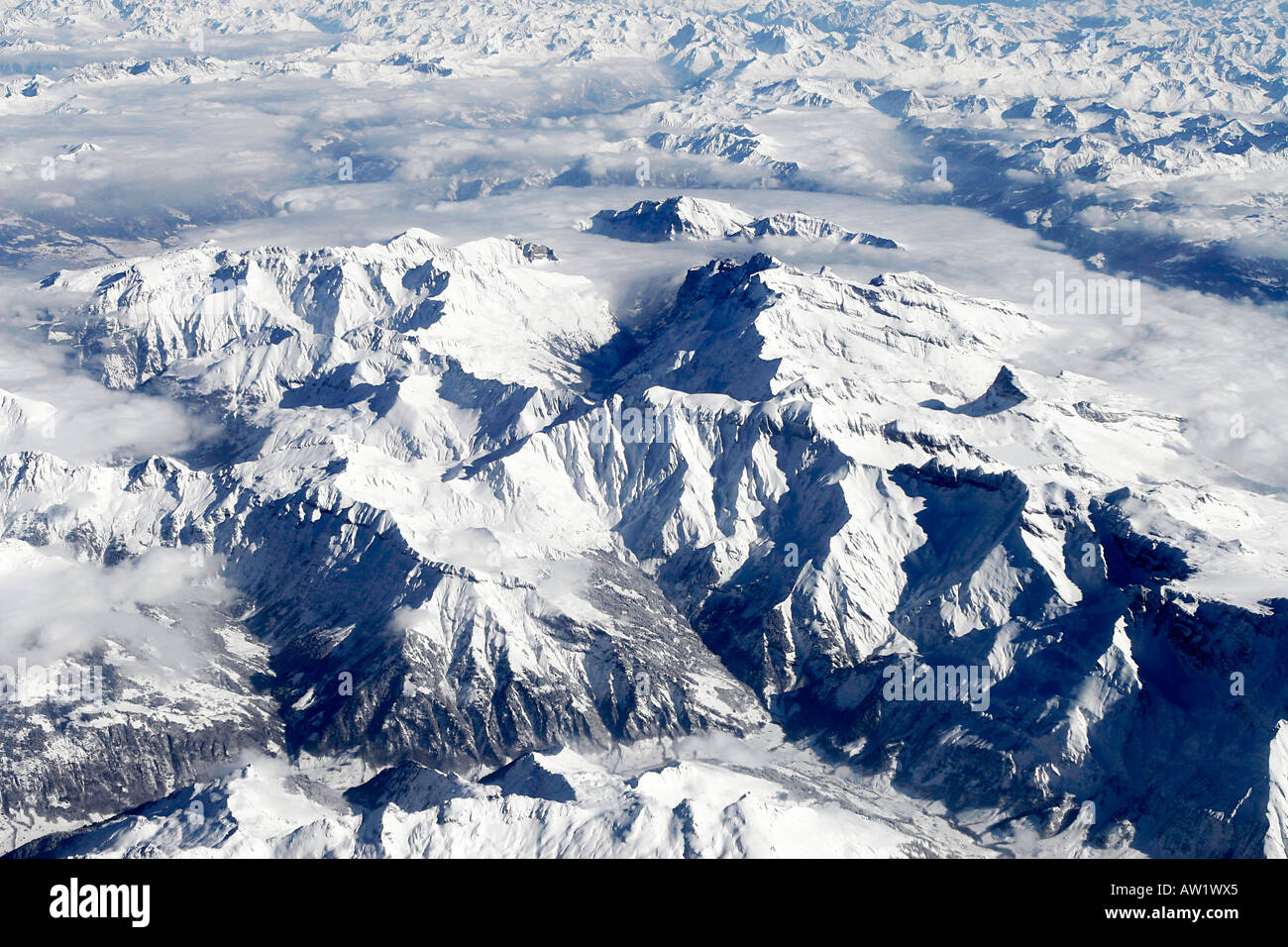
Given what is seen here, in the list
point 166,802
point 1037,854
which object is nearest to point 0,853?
point 166,802

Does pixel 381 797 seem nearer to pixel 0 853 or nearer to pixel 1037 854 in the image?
pixel 0 853
